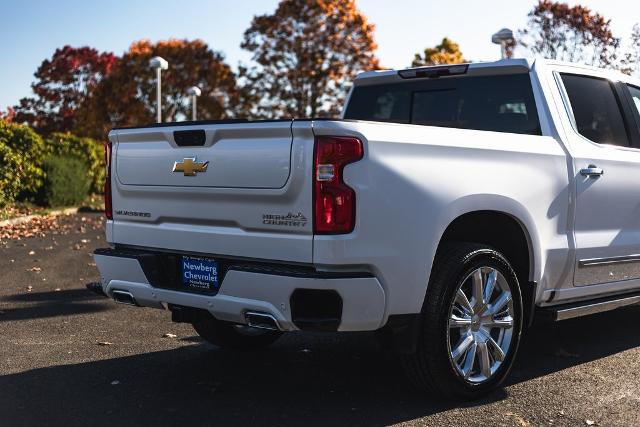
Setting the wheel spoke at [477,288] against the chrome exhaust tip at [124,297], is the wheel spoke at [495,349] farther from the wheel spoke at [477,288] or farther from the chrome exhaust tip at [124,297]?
the chrome exhaust tip at [124,297]

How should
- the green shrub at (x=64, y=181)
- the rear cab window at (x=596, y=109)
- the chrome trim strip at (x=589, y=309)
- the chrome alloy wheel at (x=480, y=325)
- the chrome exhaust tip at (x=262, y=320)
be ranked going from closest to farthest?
1. the chrome exhaust tip at (x=262, y=320)
2. the chrome alloy wheel at (x=480, y=325)
3. the chrome trim strip at (x=589, y=309)
4. the rear cab window at (x=596, y=109)
5. the green shrub at (x=64, y=181)

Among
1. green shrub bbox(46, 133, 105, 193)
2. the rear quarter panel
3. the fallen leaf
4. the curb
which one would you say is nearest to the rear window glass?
the rear quarter panel

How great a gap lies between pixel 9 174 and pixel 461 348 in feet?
45.9

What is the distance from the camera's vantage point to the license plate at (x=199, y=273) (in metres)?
4.27

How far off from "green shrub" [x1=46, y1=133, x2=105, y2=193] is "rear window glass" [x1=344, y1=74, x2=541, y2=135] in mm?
15470

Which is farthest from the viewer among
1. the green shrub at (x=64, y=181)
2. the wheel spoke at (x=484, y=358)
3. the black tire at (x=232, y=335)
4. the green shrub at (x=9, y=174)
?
the green shrub at (x=64, y=181)

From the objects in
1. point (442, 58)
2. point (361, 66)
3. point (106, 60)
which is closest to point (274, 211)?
point (361, 66)

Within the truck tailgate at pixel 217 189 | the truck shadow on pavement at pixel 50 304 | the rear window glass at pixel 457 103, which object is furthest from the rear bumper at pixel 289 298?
the truck shadow on pavement at pixel 50 304

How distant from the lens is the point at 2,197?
15969 mm

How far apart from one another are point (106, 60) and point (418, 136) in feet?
164

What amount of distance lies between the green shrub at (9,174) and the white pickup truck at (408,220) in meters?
12.1

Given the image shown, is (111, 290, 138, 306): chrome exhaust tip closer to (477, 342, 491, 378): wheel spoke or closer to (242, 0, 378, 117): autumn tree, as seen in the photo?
(477, 342, 491, 378): wheel spoke

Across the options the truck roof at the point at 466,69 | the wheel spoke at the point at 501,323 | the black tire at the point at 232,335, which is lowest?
the black tire at the point at 232,335

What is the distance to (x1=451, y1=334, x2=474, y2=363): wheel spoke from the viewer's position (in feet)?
14.4
